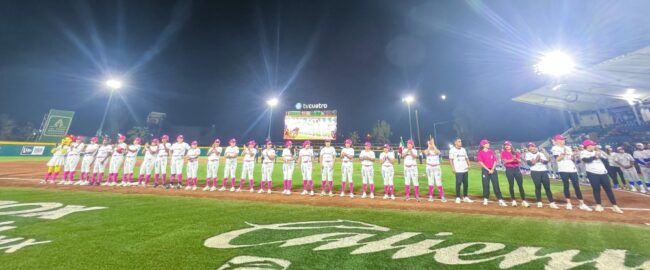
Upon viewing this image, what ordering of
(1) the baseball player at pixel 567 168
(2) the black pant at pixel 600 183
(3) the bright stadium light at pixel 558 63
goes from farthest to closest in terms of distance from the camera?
(3) the bright stadium light at pixel 558 63 < (1) the baseball player at pixel 567 168 < (2) the black pant at pixel 600 183

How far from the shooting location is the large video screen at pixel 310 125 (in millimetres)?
44188

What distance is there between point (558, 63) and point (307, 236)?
2811 centimetres

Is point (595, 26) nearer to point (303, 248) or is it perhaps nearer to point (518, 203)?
point (518, 203)

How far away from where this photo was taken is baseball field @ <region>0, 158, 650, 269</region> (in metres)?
3.77

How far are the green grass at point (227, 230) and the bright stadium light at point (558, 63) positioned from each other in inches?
870

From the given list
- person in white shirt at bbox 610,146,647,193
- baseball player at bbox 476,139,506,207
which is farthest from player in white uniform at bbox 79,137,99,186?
person in white shirt at bbox 610,146,647,193

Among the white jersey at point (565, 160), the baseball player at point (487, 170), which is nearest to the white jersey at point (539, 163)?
the white jersey at point (565, 160)

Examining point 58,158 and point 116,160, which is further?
point 58,158

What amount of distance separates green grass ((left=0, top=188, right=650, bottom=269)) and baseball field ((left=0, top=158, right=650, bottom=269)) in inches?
0.8

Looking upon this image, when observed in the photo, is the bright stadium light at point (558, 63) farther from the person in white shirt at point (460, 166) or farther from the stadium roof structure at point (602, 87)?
the person in white shirt at point (460, 166)

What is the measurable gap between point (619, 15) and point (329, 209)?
2322 centimetres

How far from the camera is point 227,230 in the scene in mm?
5301

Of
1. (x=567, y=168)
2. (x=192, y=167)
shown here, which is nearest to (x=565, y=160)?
(x=567, y=168)

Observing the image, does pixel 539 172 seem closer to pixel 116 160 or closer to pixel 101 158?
pixel 116 160
